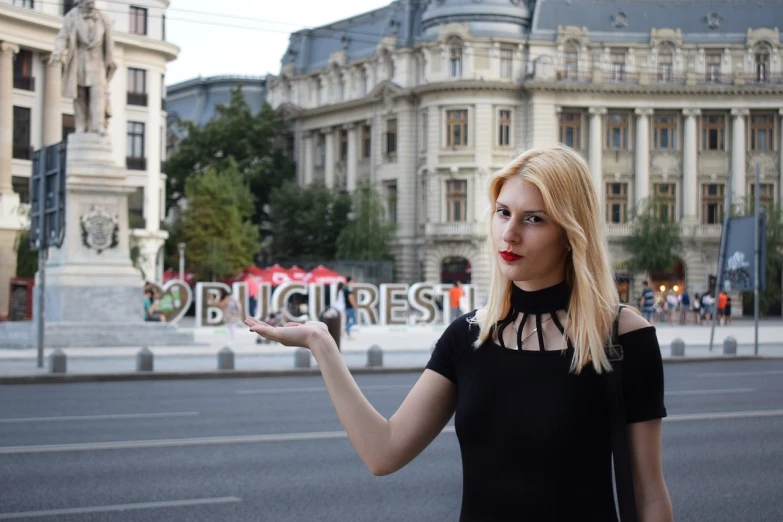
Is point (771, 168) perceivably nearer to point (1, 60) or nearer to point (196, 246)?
point (196, 246)

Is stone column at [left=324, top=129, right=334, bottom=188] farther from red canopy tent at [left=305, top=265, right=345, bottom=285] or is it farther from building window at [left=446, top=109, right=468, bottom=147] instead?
red canopy tent at [left=305, top=265, right=345, bottom=285]

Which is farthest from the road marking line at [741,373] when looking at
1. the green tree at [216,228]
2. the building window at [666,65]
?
the building window at [666,65]

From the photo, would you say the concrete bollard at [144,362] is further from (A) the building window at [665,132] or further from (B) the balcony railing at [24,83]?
(A) the building window at [665,132]

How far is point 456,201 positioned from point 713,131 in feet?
51.6

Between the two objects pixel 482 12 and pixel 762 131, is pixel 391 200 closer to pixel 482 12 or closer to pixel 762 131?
pixel 482 12

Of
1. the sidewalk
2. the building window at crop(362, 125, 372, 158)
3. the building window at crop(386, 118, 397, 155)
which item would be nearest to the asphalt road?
the sidewalk

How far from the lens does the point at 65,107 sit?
60312mm

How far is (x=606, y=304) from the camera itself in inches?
132

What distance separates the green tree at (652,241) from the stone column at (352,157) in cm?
1817

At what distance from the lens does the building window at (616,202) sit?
74188 millimetres

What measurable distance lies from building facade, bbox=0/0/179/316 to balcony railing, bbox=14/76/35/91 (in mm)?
45

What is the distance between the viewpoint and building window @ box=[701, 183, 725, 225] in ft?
242

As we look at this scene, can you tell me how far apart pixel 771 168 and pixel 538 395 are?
7438 centimetres

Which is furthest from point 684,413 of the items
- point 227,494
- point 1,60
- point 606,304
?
point 1,60
